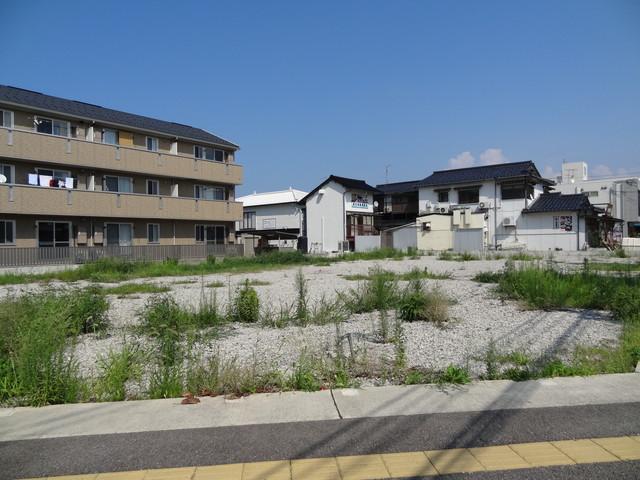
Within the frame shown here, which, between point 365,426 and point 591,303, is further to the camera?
point 591,303

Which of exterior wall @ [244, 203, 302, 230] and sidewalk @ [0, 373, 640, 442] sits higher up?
exterior wall @ [244, 203, 302, 230]

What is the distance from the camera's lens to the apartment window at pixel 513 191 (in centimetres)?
3659

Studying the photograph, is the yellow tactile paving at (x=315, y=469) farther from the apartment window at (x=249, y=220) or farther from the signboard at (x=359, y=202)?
the apartment window at (x=249, y=220)

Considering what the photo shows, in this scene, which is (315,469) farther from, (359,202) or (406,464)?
(359,202)

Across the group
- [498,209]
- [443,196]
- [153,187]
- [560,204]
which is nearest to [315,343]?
[153,187]

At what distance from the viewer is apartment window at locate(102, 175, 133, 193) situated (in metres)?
23.9

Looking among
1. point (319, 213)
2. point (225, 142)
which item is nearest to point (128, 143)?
point (225, 142)

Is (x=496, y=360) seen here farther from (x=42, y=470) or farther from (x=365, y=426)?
(x=42, y=470)

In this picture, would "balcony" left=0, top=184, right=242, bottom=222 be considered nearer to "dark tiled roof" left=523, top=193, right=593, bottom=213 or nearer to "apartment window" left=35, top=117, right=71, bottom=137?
"apartment window" left=35, top=117, right=71, bottom=137

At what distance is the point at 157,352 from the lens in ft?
15.0

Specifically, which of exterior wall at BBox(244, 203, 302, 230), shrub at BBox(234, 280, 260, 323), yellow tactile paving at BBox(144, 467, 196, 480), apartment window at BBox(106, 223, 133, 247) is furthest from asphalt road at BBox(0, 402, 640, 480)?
exterior wall at BBox(244, 203, 302, 230)

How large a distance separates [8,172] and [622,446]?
24.9 metres

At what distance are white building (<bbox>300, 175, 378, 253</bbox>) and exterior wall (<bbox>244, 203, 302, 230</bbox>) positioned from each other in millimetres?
2718

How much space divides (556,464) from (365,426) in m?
1.18
